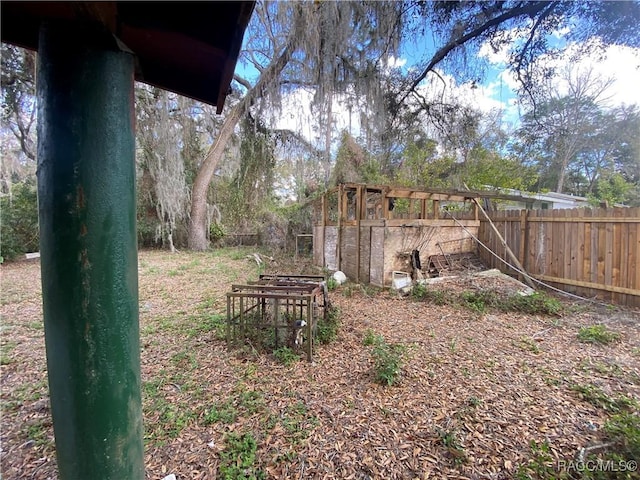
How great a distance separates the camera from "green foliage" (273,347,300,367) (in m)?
3.07

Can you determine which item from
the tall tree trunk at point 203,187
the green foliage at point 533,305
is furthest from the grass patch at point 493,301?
the tall tree trunk at point 203,187

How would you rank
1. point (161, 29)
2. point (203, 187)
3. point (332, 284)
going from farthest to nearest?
point (203, 187)
point (332, 284)
point (161, 29)

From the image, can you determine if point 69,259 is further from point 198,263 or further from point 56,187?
point 198,263

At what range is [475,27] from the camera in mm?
3658

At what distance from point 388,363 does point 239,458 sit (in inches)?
60.8

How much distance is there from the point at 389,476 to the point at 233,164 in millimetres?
11000

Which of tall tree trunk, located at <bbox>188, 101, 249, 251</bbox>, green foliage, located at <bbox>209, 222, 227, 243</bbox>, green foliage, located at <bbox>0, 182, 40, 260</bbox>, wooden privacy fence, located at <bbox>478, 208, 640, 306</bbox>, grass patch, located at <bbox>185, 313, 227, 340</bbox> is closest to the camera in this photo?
grass patch, located at <bbox>185, 313, 227, 340</bbox>

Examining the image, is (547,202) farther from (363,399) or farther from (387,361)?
(363,399)

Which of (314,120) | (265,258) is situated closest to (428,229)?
(314,120)

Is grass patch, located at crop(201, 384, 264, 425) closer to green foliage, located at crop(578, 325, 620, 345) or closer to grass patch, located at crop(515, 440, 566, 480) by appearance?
grass patch, located at crop(515, 440, 566, 480)

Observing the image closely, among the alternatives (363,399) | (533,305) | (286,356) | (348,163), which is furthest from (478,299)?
(348,163)

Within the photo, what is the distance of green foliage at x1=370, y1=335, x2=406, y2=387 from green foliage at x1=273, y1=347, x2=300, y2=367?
2.80 feet

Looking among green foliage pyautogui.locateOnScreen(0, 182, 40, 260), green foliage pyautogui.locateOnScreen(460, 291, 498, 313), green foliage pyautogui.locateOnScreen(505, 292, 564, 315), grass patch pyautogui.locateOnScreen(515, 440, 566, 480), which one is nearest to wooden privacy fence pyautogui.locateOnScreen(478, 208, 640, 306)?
green foliage pyautogui.locateOnScreen(505, 292, 564, 315)

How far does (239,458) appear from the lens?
6.04ft
